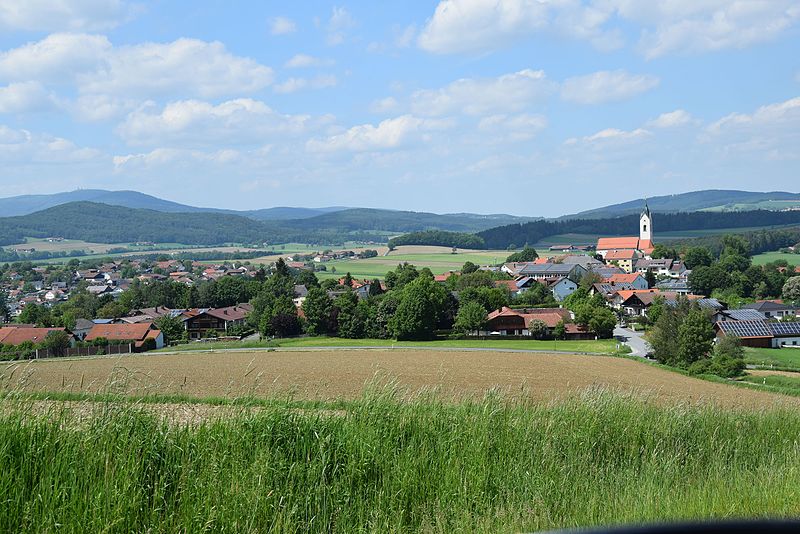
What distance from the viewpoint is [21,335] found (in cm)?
4706

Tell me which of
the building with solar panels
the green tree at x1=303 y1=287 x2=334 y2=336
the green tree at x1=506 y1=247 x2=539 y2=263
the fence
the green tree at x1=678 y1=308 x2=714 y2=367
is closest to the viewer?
the green tree at x1=678 y1=308 x2=714 y2=367

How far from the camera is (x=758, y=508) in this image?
567 centimetres

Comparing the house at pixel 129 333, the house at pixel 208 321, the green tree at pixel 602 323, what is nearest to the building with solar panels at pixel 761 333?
the green tree at pixel 602 323

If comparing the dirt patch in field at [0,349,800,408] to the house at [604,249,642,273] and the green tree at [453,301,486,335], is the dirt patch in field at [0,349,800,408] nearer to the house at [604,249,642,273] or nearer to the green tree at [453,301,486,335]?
the green tree at [453,301,486,335]

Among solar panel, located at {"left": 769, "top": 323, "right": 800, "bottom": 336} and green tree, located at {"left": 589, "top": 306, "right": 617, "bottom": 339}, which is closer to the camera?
solar panel, located at {"left": 769, "top": 323, "right": 800, "bottom": 336}

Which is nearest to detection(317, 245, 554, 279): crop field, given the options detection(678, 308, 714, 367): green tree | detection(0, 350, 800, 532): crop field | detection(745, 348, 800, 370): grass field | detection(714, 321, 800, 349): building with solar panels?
detection(714, 321, 800, 349): building with solar panels

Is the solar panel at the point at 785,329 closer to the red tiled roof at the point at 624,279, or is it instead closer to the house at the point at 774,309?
the house at the point at 774,309

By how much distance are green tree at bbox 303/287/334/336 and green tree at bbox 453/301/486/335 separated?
1035 centimetres

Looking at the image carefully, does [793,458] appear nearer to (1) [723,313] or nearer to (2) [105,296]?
(1) [723,313]

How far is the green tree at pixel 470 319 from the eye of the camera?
55.0 meters

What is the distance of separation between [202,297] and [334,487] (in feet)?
236

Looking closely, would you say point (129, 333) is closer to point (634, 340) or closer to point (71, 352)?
point (71, 352)

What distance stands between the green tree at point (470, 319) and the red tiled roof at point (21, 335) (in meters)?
28.8

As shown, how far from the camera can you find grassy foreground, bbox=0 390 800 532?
213 inches
